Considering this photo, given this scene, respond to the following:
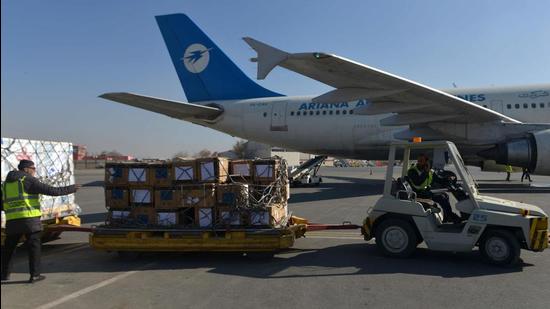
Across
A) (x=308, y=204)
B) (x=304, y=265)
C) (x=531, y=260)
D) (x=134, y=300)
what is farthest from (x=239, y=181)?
(x=308, y=204)

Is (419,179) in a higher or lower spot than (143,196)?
higher

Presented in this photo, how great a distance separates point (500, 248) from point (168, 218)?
508 cm

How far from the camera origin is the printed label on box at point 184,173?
23.5 ft

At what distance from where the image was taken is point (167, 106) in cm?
1636

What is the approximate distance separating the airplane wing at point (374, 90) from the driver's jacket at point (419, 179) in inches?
124

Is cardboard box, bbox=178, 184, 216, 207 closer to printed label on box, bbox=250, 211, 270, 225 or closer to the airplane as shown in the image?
printed label on box, bbox=250, 211, 270, 225

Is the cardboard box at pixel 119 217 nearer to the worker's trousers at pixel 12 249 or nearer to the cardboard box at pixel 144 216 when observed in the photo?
the cardboard box at pixel 144 216

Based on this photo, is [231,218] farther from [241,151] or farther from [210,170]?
[241,151]

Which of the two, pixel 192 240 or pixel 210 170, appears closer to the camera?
pixel 192 240

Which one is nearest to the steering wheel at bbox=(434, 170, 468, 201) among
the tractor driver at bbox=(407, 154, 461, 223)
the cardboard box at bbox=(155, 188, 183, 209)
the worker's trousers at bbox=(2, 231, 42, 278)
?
the tractor driver at bbox=(407, 154, 461, 223)

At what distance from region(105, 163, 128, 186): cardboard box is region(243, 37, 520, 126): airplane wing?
11.2 feet

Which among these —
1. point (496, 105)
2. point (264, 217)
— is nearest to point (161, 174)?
point (264, 217)

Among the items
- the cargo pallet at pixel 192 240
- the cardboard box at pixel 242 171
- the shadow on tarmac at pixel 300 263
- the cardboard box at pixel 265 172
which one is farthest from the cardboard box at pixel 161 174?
the cardboard box at pixel 265 172

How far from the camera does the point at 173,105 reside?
1630 cm
